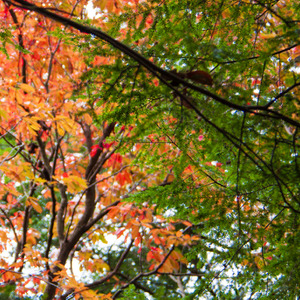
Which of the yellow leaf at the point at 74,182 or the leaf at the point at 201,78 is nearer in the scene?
the leaf at the point at 201,78

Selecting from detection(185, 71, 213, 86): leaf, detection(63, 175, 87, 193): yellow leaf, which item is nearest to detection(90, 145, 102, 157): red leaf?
detection(63, 175, 87, 193): yellow leaf

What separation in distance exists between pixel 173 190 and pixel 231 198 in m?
0.26

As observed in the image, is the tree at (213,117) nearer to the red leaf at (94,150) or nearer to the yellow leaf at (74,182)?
the yellow leaf at (74,182)

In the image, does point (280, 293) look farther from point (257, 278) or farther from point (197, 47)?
point (197, 47)

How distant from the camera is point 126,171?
330 centimetres

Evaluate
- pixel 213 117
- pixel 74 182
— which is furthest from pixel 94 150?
pixel 213 117

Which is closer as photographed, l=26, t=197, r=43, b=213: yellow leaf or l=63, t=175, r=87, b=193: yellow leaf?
l=63, t=175, r=87, b=193: yellow leaf

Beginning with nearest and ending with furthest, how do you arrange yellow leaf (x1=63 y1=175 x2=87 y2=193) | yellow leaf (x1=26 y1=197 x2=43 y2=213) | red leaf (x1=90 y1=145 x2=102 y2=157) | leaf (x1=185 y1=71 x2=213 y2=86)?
leaf (x1=185 y1=71 x2=213 y2=86) → yellow leaf (x1=63 y1=175 x2=87 y2=193) → yellow leaf (x1=26 y1=197 x2=43 y2=213) → red leaf (x1=90 y1=145 x2=102 y2=157)

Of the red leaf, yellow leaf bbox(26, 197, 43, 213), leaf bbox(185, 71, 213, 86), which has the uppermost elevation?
the red leaf

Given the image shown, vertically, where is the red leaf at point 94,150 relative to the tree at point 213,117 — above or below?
above

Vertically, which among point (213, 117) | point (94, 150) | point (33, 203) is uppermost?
point (94, 150)

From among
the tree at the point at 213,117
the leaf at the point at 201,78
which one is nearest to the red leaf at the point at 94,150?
the tree at the point at 213,117

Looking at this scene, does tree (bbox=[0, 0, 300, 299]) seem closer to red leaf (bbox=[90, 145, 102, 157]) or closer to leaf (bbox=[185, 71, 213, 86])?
leaf (bbox=[185, 71, 213, 86])

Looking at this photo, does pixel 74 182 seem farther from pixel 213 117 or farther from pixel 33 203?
pixel 213 117
